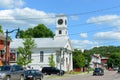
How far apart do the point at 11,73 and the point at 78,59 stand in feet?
250

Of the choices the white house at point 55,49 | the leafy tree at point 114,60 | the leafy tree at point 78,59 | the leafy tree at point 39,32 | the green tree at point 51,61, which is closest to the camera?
the green tree at point 51,61

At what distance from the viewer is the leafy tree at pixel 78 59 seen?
109m

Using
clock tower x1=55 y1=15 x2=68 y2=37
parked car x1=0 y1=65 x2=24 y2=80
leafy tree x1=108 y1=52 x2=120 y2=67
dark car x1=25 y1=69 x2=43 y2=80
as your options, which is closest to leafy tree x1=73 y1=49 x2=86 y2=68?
clock tower x1=55 y1=15 x2=68 y2=37

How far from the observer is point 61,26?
347ft

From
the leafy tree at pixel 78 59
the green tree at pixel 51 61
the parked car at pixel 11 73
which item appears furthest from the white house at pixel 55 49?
the parked car at pixel 11 73

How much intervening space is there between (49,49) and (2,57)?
34.1 metres

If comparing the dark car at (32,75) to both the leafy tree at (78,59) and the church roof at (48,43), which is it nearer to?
the church roof at (48,43)

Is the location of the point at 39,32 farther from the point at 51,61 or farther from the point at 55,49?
the point at 51,61

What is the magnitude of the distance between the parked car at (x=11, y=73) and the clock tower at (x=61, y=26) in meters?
65.7

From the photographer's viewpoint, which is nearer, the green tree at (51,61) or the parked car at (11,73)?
the parked car at (11,73)

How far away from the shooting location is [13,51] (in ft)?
333

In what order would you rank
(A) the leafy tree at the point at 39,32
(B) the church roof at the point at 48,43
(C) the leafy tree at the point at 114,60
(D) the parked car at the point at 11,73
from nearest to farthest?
1. (D) the parked car at the point at 11,73
2. (B) the church roof at the point at 48,43
3. (A) the leafy tree at the point at 39,32
4. (C) the leafy tree at the point at 114,60

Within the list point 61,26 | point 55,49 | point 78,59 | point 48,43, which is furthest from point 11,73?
point 78,59

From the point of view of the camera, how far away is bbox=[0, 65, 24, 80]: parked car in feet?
120
